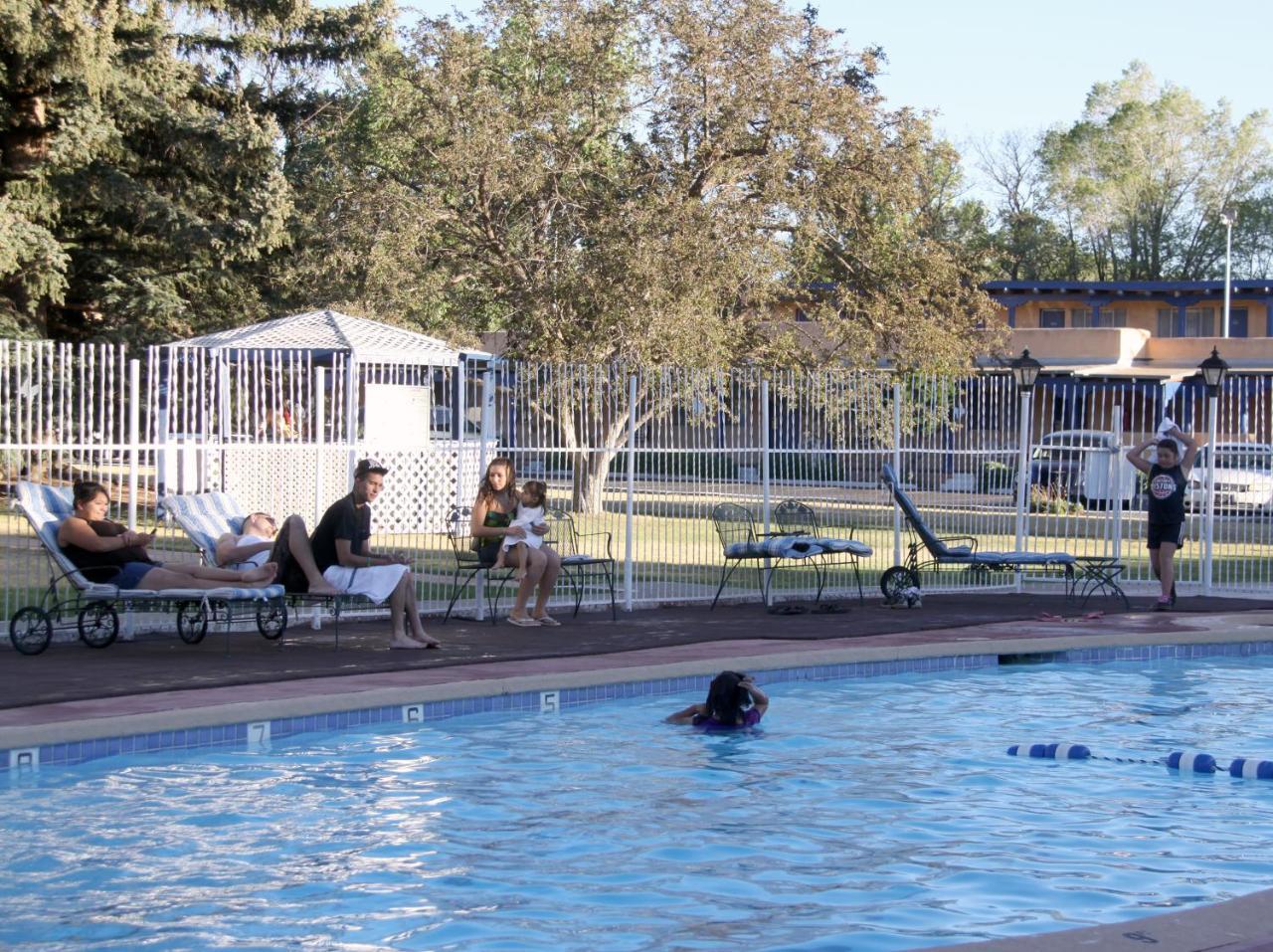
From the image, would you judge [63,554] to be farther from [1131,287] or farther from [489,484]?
[1131,287]

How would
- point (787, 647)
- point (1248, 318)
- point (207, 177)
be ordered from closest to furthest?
1. point (787, 647)
2. point (207, 177)
3. point (1248, 318)

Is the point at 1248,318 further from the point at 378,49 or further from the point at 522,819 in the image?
the point at 522,819

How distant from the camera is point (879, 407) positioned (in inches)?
691

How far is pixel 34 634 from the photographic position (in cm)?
1125

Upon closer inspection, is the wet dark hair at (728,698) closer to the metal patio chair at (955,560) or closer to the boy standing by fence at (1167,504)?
the metal patio chair at (955,560)

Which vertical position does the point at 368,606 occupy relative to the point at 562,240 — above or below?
below

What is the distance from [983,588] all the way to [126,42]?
1913 cm

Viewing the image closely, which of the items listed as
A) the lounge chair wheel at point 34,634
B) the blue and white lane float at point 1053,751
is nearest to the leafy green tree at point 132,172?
the lounge chair wheel at point 34,634

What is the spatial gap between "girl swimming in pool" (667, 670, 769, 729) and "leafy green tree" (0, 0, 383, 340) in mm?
19145

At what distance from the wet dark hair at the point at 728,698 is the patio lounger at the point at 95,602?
3505 mm

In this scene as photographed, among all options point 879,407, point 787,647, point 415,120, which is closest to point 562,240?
point 415,120

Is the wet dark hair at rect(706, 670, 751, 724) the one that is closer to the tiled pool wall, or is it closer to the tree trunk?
the tiled pool wall

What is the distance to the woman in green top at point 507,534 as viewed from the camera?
1332 centimetres

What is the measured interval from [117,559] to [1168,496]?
9.69 m
